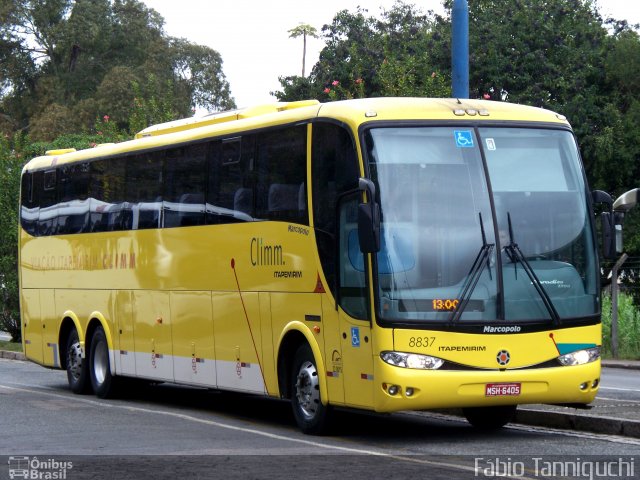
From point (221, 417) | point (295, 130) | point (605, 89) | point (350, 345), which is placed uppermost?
point (605, 89)

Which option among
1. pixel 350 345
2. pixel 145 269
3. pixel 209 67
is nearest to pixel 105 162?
pixel 145 269

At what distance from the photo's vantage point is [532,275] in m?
13.2

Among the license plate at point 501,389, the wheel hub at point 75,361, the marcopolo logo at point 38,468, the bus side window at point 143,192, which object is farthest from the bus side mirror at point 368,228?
the wheel hub at point 75,361

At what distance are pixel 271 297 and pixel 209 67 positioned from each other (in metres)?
72.0

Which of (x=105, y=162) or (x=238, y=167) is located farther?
(x=105, y=162)

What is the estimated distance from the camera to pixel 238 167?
16.2 metres

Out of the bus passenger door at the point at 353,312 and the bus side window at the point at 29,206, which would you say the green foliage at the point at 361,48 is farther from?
the bus passenger door at the point at 353,312

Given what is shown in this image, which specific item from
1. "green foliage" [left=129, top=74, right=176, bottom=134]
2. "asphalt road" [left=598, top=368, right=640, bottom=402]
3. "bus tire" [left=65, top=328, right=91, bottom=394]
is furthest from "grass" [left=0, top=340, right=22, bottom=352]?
"asphalt road" [left=598, top=368, right=640, bottom=402]

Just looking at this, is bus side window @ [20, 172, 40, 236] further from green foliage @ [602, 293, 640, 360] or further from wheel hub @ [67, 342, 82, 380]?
green foliage @ [602, 293, 640, 360]

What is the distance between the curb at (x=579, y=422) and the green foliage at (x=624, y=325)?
15.8 m

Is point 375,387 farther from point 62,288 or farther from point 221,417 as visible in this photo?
point 62,288

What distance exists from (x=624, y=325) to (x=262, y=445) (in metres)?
20.1

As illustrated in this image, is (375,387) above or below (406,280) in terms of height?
below

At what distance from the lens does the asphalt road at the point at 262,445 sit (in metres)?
10.8
